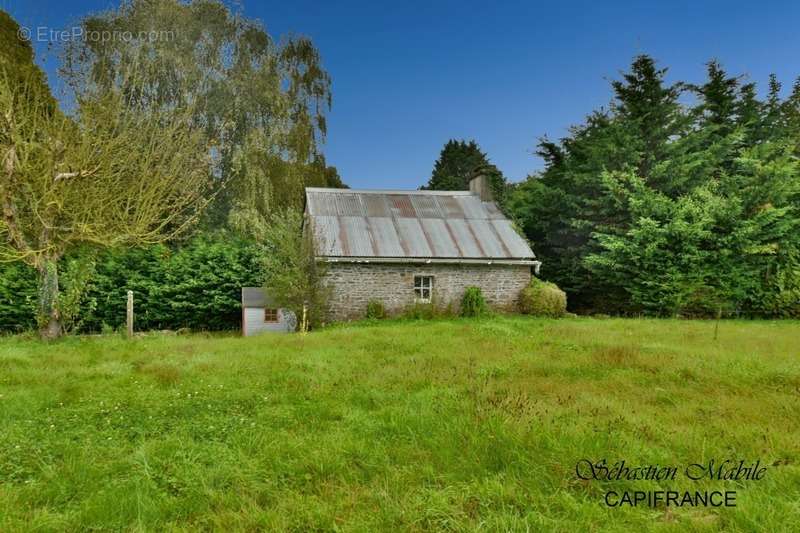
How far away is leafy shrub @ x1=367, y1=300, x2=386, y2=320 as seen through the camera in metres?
15.7

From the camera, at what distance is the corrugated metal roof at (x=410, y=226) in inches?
634

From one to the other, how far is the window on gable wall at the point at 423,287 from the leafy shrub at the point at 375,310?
147cm

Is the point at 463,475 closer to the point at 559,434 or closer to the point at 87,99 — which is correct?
the point at 559,434

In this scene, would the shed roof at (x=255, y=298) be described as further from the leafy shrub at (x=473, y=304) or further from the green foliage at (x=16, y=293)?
the leafy shrub at (x=473, y=304)

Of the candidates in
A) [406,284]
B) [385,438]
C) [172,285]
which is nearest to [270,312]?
[172,285]

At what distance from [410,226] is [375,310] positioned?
3.92 m

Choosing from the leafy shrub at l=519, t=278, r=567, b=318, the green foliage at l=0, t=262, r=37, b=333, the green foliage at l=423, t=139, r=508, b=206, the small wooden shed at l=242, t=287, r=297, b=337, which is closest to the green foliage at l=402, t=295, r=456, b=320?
the leafy shrub at l=519, t=278, r=567, b=318

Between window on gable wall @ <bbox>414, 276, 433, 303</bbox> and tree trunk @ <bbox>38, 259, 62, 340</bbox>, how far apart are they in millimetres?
10781

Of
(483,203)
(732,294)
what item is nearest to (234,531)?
(483,203)

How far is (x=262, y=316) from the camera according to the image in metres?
15.0

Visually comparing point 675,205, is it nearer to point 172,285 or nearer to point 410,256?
point 410,256

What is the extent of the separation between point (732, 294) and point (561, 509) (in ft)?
60.5

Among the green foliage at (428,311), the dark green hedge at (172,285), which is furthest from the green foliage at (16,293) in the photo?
the green foliage at (428,311)

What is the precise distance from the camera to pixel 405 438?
4.42 metres
